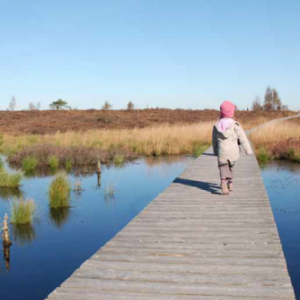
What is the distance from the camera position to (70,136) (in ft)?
72.6

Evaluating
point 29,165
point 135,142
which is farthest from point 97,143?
point 29,165

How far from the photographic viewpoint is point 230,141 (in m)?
6.42

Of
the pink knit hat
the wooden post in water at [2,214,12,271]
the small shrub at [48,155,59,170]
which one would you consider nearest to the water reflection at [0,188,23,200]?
the wooden post in water at [2,214,12,271]

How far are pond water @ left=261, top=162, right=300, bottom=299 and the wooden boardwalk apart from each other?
2.93 ft

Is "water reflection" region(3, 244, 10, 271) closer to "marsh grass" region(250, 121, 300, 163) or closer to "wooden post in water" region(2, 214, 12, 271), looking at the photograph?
"wooden post in water" region(2, 214, 12, 271)

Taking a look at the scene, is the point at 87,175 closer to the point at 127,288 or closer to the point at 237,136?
the point at 237,136

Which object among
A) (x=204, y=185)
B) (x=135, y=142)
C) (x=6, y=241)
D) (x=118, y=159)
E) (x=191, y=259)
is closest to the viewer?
(x=191, y=259)

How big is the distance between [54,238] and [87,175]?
6.31 meters

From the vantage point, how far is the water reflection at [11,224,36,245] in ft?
22.6

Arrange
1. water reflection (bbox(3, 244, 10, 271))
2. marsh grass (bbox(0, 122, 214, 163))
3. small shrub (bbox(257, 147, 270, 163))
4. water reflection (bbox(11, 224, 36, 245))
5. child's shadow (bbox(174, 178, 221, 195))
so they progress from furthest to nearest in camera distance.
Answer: marsh grass (bbox(0, 122, 214, 163)), small shrub (bbox(257, 147, 270, 163)), child's shadow (bbox(174, 178, 221, 195)), water reflection (bbox(11, 224, 36, 245)), water reflection (bbox(3, 244, 10, 271))

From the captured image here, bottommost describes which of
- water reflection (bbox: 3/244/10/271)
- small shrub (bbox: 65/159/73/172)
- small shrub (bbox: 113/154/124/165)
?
water reflection (bbox: 3/244/10/271)

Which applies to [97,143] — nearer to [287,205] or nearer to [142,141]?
[142,141]

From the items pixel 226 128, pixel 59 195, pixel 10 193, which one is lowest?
pixel 10 193

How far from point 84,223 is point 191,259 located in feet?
14.8
